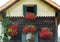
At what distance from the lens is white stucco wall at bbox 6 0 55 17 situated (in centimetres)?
1634

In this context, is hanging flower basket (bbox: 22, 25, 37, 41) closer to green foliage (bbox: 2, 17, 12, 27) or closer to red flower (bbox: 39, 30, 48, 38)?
red flower (bbox: 39, 30, 48, 38)

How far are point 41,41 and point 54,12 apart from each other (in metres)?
1.77

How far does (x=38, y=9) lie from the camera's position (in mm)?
16422

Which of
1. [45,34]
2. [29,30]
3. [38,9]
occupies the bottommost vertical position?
[45,34]

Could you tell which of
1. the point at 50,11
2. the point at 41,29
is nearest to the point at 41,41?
the point at 41,29

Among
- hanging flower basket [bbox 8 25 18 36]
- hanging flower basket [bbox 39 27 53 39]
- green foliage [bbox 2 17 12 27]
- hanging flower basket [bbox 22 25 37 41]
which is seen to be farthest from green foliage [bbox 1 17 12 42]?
hanging flower basket [bbox 39 27 53 39]

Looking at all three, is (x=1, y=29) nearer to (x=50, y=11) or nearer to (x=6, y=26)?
(x=6, y=26)

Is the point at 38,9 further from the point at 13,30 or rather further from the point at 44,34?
the point at 13,30

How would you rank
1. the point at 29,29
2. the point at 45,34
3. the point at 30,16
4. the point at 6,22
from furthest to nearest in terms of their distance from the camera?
the point at 6,22 < the point at 30,16 < the point at 29,29 < the point at 45,34

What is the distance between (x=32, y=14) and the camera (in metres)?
16.1

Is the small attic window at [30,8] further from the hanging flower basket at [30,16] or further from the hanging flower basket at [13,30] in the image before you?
the hanging flower basket at [13,30]

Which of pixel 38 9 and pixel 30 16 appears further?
pixel 38 9

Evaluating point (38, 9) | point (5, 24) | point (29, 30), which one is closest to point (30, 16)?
point (38, 9)

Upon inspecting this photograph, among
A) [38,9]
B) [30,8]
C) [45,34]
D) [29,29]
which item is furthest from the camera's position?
[30,8]
